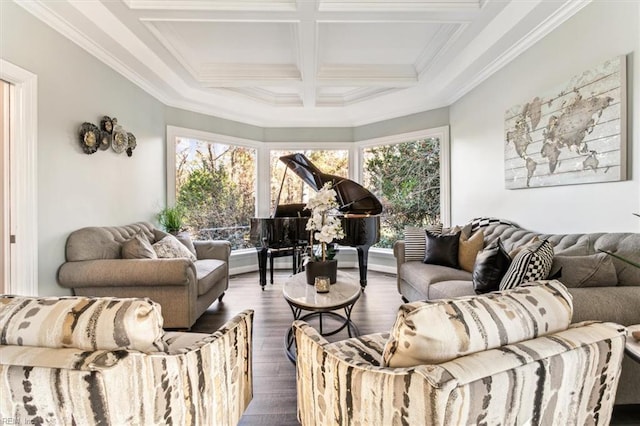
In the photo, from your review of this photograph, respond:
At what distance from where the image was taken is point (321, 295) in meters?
2.06

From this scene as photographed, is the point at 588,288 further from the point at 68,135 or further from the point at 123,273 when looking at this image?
the point at 68,135

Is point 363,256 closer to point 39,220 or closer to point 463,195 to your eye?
point 463,195

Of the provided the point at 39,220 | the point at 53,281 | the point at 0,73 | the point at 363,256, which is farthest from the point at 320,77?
the point at 53,281

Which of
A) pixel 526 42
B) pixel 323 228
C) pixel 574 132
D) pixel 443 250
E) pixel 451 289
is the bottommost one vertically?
pixel 451 289

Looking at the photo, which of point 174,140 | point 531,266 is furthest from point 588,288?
point 174,140

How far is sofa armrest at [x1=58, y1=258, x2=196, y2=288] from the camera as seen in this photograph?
230cm

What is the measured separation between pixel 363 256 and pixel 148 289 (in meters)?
2.55

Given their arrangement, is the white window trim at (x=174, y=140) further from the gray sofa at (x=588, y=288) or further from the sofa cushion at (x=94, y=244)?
the gray sofa at (x=588, y=288)

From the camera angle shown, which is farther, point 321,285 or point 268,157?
point 268,157

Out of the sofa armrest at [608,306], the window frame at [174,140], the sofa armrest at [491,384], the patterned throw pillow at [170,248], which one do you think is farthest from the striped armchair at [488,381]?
the window frame at [174,140]

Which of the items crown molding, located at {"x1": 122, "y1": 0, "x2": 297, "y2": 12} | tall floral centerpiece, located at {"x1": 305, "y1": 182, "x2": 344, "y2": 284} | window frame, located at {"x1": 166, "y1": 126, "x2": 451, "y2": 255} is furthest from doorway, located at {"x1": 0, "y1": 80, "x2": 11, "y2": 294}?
tall floral centerpiece, located at {"x1": 305, "y1": 182, "x2": 344, "y2": 284}

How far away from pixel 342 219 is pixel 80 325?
309 centimetres

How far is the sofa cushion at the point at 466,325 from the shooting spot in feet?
2.54

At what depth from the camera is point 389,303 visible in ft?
11.0
